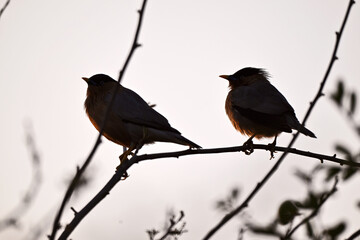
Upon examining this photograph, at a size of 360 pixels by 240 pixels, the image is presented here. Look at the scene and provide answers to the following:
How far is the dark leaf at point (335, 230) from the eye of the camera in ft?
5.87

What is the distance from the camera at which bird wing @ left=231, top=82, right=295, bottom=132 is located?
6.79 m

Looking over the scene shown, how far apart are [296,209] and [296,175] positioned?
8.6 inches

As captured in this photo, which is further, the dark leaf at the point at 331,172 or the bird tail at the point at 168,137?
the bird tail at the point at 168,137

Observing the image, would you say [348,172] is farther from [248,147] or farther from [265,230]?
[248,147]

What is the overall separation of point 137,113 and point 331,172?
5.10 meters

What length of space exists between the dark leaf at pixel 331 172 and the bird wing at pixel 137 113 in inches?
177

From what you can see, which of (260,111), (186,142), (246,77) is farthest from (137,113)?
(246,77)

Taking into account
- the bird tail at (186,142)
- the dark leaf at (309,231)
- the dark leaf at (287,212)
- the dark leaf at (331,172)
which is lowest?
the dark leaf at (309,231)

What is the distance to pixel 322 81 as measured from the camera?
213 cm

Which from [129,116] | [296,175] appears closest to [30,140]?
[296,175]

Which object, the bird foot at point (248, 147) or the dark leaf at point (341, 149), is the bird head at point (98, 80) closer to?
the bird foot at point (248, 147)

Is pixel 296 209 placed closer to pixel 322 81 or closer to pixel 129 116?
pixel 322 81

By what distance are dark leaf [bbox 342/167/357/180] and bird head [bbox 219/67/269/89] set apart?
257 inches

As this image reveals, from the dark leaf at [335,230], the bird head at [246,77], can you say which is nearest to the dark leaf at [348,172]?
the dark leaf at [335,230]
